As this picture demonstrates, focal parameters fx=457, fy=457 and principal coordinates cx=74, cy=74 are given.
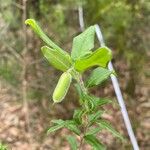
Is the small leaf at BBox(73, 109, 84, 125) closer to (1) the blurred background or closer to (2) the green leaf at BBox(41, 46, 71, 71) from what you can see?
(2) the green leaf at BBox(41, 46, 71, 71)

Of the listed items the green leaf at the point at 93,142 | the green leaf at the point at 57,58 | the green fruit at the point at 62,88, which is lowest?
the green leaf at the point at 93,142

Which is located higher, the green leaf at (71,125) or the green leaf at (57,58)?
the green leaf at (57,58)

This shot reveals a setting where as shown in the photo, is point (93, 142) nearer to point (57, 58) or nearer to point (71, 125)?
point (71, 125)

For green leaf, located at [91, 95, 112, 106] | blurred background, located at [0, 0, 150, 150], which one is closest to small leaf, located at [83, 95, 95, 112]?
green leaf, located at [91, 95, 112, 106]

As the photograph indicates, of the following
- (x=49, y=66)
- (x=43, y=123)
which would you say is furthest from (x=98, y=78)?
(x=43, y=123)

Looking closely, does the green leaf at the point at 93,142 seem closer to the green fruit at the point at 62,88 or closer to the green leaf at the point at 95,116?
the green leaf at the point at 95,116

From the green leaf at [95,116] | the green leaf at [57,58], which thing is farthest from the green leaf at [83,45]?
the green leaf at [95,116]
